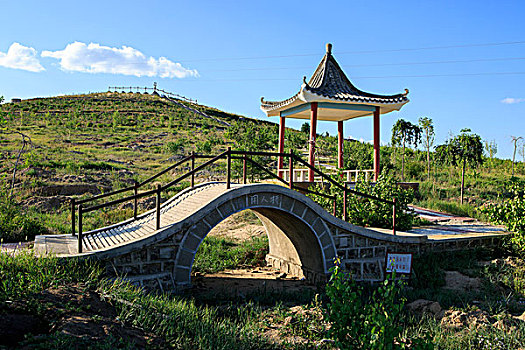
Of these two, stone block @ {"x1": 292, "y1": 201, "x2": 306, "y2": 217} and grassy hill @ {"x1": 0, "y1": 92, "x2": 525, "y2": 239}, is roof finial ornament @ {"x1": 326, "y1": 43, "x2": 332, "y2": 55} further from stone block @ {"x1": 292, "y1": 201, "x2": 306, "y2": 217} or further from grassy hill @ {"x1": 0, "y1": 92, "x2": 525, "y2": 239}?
stone block @ {"x1": 292, "y1": 201, "x2": 306, "y2": 217}

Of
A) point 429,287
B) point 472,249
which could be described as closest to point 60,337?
point 429,287

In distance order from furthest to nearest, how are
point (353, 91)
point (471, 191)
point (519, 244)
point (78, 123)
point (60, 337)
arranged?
1. point (78, 123)
2. point (471, 191)
3. point (353, 91)
4. point (519, 244)
5. point (60, 337)

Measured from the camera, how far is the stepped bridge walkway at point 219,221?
7.18 meters

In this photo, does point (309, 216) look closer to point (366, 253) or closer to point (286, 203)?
point (286, 203)

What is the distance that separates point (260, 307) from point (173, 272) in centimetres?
173

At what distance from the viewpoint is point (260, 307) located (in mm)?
7188

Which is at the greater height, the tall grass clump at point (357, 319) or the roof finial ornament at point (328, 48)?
the roof finial ornament at point (328, 48)

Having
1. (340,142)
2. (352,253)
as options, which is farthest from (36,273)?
(340,142)

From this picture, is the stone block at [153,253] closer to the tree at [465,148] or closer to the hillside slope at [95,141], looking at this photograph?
the hillside slope at [95,141]

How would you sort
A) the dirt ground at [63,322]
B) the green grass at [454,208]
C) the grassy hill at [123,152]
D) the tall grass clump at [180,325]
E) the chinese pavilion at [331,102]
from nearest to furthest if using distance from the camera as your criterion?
the dirt ground at [63,322] → the tall grass clump at [180,325] → the chinese pavilion at [331,102] → the green grass at [454,208] → the grassy hill at [123,152]

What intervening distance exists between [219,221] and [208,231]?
0.29m

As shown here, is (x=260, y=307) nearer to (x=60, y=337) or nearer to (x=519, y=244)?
(x=60, y=337)

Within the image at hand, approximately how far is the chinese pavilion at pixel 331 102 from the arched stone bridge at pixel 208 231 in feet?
14.2

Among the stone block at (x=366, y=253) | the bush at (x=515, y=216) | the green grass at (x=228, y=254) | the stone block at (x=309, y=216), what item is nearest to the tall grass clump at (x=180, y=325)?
the stone block at (x=309, y=216)
